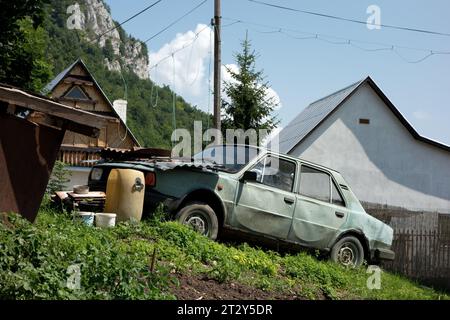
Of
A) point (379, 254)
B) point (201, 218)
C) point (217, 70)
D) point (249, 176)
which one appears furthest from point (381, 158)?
point (201, 218)

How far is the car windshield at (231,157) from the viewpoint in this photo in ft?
29.0

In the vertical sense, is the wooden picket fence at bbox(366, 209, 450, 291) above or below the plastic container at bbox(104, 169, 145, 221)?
below

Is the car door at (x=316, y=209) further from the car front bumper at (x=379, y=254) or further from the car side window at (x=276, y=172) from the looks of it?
the car front bumper at (x=379, y=254)

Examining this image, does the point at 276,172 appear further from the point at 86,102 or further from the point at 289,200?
the point at 86,102

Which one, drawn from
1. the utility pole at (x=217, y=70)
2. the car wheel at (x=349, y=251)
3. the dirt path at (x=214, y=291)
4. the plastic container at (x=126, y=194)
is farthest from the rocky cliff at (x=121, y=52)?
the dirt path at (x=214, y=291)

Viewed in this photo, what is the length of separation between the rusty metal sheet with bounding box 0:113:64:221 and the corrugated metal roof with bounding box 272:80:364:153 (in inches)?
613

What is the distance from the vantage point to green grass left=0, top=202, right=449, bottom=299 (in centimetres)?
516

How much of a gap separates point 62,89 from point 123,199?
29.1 m

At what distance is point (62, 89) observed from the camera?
35.3 meters

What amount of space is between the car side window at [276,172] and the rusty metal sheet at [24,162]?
3.14m

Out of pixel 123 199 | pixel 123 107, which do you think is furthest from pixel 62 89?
pixel 123 199

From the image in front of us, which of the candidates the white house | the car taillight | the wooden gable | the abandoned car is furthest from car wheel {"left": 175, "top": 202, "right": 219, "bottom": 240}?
the wooden gable

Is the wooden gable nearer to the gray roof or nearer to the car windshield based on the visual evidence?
the gray roof
